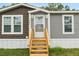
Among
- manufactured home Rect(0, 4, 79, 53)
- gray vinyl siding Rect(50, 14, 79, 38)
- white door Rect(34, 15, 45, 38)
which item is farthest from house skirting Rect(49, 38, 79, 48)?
white door Rect(34, 15, 45, 38)

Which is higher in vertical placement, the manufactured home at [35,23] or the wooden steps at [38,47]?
the manufactured home at [35,23]

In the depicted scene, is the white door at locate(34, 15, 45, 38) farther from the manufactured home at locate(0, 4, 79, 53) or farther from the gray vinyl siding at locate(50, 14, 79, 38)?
the gray vinyl siding at locate(50, 14, 79, 38)

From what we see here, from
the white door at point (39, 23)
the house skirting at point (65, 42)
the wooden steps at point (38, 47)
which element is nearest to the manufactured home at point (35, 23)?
the white door at point (39, 23)

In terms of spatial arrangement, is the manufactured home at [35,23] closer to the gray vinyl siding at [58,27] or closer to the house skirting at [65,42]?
the gray vinyl siding at [58,27]

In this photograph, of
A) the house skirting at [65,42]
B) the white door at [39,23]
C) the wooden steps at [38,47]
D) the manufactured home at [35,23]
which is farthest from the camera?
the white door at [39,23]

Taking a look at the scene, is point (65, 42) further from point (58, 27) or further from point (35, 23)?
point (35, 23)

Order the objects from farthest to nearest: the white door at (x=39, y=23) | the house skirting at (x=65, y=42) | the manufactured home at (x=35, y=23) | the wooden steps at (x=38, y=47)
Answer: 1. the white door at (x=39, y=23)
2. the manufactured home at (x=35, y=23)
3. the house skirting at (x=65, y=42)
4. the wooden steps at (x=38, y=47)

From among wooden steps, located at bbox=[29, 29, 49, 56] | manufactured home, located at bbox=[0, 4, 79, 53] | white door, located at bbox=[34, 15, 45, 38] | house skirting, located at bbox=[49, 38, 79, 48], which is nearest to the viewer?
wooden steps, located at bbox=[29, 29, 49, 56]

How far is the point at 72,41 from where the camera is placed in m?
17.9

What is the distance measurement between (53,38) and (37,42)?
3083 millimetres

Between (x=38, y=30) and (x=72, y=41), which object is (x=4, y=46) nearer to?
(x=38, y=30)

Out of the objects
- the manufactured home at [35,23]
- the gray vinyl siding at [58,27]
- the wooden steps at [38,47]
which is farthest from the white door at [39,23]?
the wooden steps at [38,47]

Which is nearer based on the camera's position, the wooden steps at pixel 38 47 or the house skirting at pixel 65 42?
the wooden steps at pixel 38 47

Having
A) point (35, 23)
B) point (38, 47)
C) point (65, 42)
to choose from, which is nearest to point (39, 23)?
point (35, 23)
